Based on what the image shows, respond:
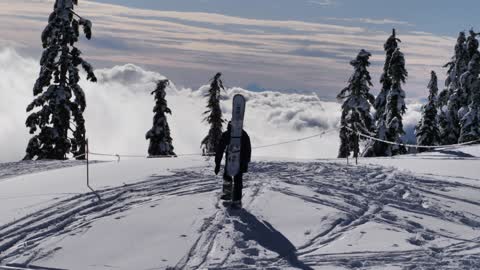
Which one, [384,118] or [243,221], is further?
[384,118]

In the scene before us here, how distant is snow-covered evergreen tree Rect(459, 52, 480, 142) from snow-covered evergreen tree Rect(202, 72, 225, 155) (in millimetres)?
19669

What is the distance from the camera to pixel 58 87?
96.4ft

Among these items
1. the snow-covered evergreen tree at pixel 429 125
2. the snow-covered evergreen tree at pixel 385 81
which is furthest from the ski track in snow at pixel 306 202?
the snow-covered evergreen tree at pixel 429 125

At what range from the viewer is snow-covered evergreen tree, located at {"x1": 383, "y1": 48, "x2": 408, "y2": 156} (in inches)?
1490

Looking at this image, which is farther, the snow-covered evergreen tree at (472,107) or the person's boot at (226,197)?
the snow-covered evergreen tree at (472,107)

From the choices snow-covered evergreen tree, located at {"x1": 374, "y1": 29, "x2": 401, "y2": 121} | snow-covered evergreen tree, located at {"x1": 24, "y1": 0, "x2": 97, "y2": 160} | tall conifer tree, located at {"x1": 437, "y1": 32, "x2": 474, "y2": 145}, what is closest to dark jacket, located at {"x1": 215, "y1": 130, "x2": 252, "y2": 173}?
snow-covered evergreen tree, located at {"x1": 24, "y1": 0, "x2": 97, "y2": 160}

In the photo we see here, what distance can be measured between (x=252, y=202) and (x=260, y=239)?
2.41m

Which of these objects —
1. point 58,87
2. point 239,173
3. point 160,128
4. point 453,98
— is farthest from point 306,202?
point 453,98

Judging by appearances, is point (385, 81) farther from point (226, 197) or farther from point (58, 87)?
point (226, 197)

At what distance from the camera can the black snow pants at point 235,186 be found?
10.7m

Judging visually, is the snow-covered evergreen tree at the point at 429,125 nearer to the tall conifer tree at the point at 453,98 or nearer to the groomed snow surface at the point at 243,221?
the tall conifer tree at the point at 453,98

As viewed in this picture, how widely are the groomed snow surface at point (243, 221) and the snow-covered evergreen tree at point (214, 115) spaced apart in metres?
28.5

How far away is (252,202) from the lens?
36.9 feet

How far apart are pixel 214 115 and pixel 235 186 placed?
110 feet
